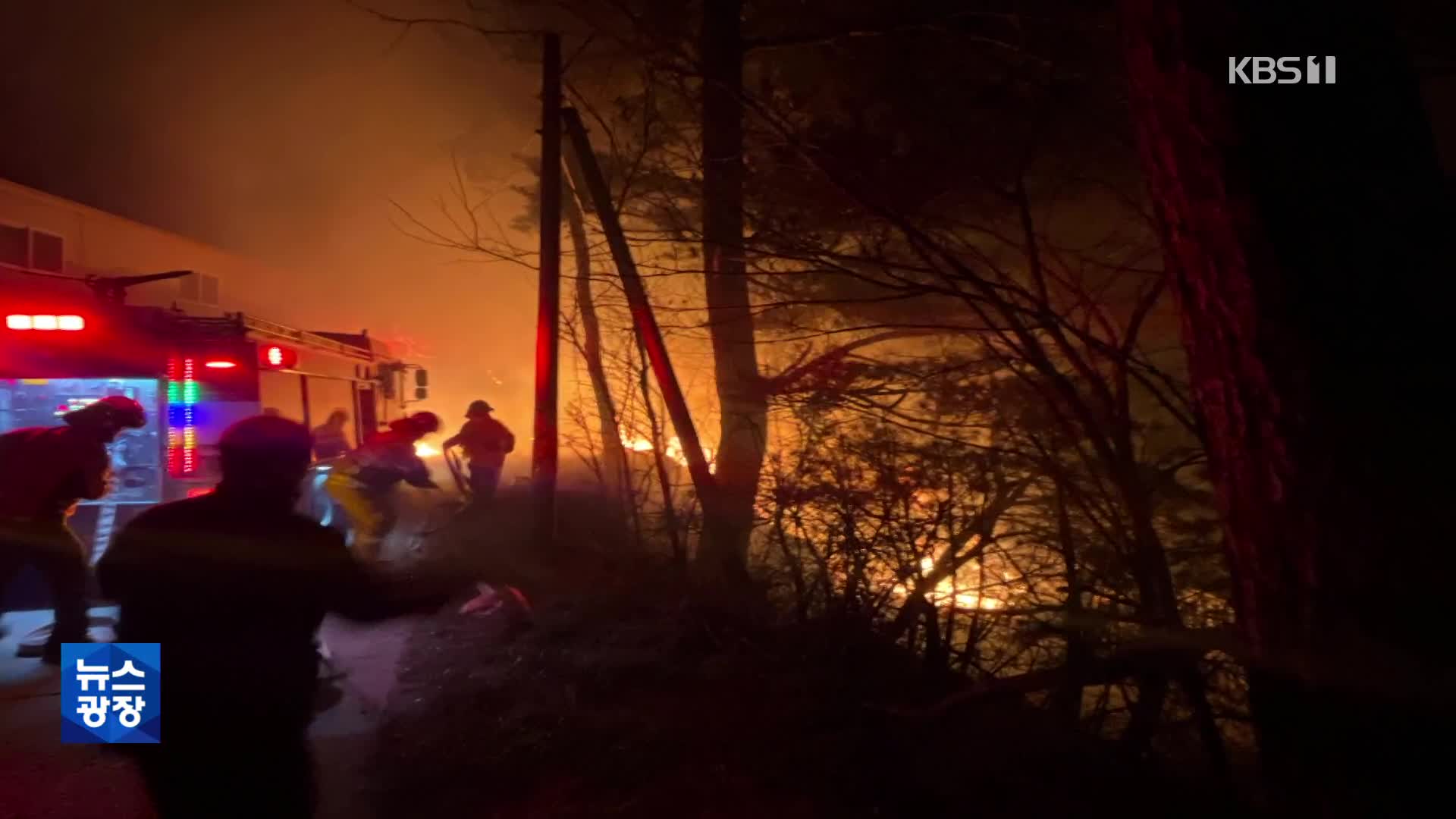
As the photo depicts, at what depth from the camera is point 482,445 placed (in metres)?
10.6

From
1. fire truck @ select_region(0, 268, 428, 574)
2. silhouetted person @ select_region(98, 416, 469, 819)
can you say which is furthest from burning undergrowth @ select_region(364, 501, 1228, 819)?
fire truck @ select_region(0, 268, 428, 574)

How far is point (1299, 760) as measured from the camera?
90.0 inches

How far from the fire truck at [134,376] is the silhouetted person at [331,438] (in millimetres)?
1701

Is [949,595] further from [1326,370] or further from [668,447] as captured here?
[668,447]

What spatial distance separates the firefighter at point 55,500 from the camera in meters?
5.39

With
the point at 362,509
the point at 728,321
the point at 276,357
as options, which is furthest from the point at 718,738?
the point at 276,357

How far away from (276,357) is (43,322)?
171cm

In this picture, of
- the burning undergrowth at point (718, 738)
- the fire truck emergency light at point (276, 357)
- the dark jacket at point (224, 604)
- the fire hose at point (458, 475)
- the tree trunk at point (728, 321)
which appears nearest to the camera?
the dark jacket at point (224, 604)

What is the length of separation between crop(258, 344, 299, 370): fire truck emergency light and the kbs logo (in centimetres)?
764

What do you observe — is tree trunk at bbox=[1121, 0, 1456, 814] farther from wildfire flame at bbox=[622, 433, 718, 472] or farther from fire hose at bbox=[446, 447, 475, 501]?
fire hose at bbox=[446, 447, 475, 501]

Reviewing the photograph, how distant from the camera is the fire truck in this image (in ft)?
21.7

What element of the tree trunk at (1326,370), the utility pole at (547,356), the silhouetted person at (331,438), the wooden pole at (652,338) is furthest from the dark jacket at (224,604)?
the silhouetted person at (331,438)

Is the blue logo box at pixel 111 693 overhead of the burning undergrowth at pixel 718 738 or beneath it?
overhead

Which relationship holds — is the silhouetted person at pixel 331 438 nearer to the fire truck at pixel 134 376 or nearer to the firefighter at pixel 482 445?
the firefighter at pixel 482 445
